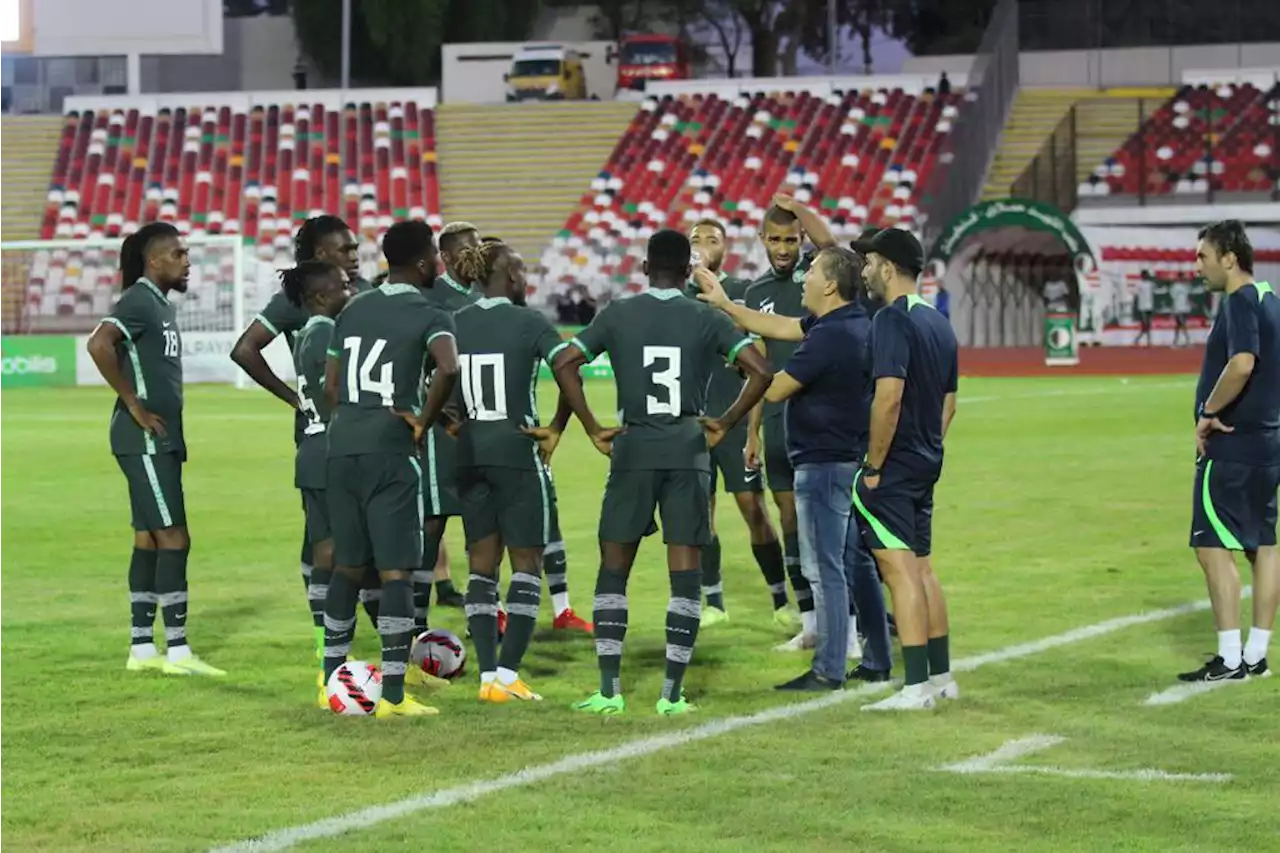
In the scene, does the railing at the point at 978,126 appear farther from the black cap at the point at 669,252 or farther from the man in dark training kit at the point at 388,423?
the man in dark training kit at the point at 388,423

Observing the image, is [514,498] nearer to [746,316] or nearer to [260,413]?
[746,316]

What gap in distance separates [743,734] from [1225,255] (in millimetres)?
3216

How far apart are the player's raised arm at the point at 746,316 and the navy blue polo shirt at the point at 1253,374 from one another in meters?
1.95

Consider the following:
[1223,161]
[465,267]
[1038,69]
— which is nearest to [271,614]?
[465,267]

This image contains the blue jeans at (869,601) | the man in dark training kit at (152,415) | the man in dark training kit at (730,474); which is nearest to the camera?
the blue jeans at (869,601)

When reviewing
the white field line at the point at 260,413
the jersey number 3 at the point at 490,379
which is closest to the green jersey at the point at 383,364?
the jersey number 3 at the point at 490,379

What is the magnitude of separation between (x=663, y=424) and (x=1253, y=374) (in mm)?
2890

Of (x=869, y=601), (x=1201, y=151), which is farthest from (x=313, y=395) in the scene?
(x=1201, y=151)

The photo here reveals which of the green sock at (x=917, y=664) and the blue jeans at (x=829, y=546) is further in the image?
the blue jeans at (x=829, y=546)

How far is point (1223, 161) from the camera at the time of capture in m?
49.4

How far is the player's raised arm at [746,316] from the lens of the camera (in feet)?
31.1

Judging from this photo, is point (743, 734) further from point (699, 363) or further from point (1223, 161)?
point (1223, 161)

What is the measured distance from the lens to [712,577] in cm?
1241

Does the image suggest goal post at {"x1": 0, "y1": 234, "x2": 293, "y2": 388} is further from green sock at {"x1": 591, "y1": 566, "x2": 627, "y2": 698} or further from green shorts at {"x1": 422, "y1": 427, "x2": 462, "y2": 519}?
green sock at {"x1": 591, "y1": 566, "x2": 627, "y2": 698}
